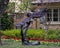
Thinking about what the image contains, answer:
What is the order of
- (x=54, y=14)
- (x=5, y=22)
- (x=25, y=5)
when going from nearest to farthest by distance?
(x=25, y=5), (x=54, y=14), (x=5, y=22)

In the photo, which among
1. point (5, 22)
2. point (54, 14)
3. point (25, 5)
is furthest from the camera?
point (5, 22)

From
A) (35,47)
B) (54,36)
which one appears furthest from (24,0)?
(35,47)

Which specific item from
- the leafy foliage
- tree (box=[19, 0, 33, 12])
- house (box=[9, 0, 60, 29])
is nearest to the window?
house (box=[9, 0, 60, 29])

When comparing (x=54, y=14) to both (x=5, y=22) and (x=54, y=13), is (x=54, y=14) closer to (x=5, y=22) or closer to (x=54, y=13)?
(x=54, y=13)

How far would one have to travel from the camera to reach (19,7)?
2934 cm

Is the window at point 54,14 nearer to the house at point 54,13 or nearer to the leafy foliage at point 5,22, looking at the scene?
the house at point 54,13

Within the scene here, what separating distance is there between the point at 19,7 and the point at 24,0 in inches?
47.5

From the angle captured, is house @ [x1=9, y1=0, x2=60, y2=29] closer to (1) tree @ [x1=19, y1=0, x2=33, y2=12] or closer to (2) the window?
(2) the window

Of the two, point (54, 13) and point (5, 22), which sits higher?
point (54, 13)

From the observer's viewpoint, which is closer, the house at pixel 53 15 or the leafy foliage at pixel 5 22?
the house at pixel 53 15

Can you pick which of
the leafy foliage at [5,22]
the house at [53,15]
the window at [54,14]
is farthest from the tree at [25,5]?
the leafy foliage at [5,22]

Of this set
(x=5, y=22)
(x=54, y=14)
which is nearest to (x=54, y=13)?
(x=54, y=14)

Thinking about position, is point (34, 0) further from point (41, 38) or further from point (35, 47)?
point (35, 47)

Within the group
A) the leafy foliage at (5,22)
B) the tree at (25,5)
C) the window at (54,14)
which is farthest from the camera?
the leafy foliage at (5,22)
